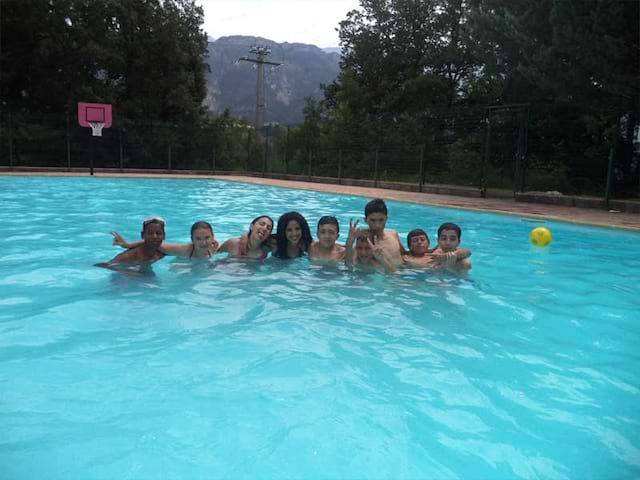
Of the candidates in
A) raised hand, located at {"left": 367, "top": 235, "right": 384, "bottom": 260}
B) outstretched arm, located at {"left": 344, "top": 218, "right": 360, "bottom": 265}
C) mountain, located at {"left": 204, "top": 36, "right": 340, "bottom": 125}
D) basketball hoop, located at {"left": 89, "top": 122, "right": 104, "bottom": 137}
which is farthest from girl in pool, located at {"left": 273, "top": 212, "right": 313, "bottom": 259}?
mountain, located at {"left": 204, "top": 36, "right": 340, "bottom": 125}

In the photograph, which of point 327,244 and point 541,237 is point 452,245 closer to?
point 327,244

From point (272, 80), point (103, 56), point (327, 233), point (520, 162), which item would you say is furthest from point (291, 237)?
point (272, 80)

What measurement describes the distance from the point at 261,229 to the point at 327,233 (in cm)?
68

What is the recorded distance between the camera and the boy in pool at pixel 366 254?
555 cm

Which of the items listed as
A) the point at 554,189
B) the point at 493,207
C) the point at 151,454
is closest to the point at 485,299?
the point at 151,454

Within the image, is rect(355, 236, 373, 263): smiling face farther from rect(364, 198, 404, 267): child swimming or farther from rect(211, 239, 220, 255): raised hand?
rect(211, 239, 220, 255): raised hand

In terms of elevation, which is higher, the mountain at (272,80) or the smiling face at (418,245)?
the mountain at (272,80)

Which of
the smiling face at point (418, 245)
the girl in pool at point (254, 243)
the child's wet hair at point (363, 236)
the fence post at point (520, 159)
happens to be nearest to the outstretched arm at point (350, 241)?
the child's wet hair at point (363, 236)

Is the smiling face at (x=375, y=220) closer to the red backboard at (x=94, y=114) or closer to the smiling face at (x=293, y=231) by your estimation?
the smiling face at (x=293, y=231)

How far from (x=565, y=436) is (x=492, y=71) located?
16.1m

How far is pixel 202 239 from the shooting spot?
5758mm

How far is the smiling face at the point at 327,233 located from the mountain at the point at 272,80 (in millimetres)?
94543

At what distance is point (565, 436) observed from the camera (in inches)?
105

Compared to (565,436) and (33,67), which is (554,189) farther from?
(33,67)
